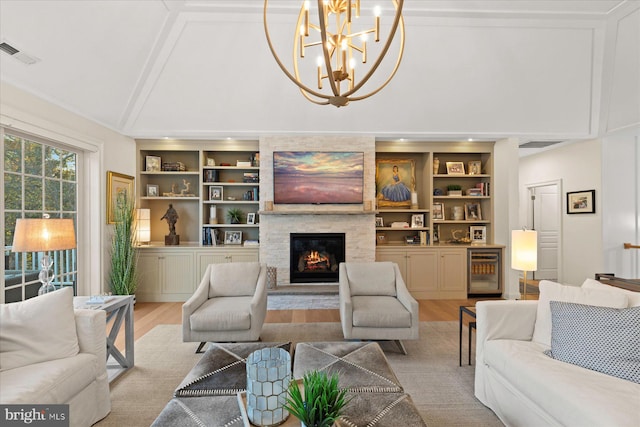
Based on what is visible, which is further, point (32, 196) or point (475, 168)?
point (475, 168)

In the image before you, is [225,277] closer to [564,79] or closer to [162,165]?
[162,165]

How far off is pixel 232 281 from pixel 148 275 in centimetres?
222

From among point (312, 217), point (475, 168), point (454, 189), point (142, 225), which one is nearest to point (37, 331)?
point (142, 225)

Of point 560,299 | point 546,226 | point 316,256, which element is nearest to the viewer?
point 560,299

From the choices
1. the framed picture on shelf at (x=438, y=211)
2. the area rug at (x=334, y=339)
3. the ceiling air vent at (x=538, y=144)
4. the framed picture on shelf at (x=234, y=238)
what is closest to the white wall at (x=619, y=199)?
the ceiling air vent at (x=538, y=144)

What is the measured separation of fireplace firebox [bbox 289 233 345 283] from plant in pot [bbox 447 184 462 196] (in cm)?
211

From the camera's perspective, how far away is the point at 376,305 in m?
3.11

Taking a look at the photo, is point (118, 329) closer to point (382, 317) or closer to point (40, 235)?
point (40, 235)

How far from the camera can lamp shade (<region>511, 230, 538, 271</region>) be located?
2748mm

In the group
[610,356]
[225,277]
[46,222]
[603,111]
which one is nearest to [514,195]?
[603,111]

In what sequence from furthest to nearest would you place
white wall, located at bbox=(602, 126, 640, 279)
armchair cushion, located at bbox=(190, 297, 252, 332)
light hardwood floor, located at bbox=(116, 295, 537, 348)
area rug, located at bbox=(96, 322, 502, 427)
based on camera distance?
white wall, located at bbox=(602, 126, 640, 279)
light hardwood floor, located at bbox=(116, 295, 537, 348)
armchair cushion, located at bbox=(190, 297, 252, 332)
area rug, located at bbox=(96, 322, 502, 427)

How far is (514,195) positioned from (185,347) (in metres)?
5.10

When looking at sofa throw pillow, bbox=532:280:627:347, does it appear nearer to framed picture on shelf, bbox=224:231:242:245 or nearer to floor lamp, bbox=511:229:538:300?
floor lamp, bbox=511:229:538:300

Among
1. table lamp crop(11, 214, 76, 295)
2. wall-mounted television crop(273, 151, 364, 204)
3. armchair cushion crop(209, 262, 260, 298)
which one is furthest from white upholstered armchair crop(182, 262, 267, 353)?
wall-mounted television crop(273, 151, 364, 204)
